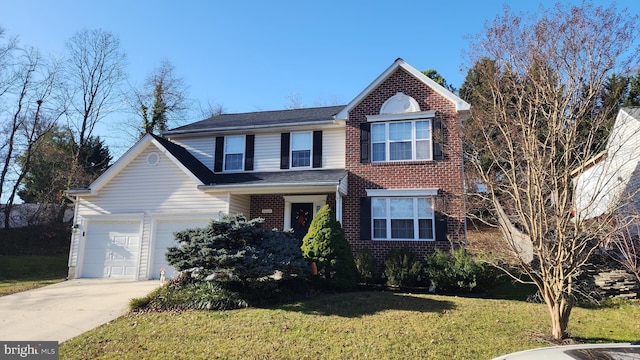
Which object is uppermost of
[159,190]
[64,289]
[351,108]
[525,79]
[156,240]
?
[351,108]

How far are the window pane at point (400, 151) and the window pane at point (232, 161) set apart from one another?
6158mm

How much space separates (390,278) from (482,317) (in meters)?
3.57

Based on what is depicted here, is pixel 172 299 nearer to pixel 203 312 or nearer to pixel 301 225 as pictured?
pixel 203 312

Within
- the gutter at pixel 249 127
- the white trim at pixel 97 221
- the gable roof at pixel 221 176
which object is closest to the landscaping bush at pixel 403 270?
the gable roof at pixel 221 176

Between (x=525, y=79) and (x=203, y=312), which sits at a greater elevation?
(x=525, y=79)

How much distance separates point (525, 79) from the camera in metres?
7.59

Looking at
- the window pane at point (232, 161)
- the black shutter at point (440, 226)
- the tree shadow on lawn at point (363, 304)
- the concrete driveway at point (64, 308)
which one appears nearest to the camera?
the concrete driveway at point (64, 308)

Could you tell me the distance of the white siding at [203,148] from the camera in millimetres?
15492

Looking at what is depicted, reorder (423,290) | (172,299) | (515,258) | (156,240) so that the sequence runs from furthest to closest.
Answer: (156,240) < (423,290) < (172,299) < (515,258)

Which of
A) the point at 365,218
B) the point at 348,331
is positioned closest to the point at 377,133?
the point at 365,218

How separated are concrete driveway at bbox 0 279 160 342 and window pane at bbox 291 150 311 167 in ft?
21.4

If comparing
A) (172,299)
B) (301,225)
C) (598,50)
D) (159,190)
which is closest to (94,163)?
(159,190)

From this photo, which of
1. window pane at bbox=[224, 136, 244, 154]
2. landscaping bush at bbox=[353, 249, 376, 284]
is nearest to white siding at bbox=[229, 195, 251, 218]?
window pane at bbox=[224, 136, 244, 154]

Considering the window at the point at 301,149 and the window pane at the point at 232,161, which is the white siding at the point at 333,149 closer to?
the window at the point at 301,149
